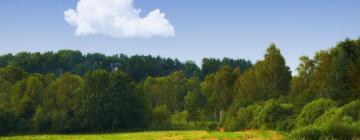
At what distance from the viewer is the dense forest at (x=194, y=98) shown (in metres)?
63.0

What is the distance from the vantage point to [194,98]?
110 meters

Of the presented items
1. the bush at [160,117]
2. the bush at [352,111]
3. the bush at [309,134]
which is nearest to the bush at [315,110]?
the bush at [352,111]

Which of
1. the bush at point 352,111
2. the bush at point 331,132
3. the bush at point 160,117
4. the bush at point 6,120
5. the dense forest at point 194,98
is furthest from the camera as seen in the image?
the bush at point 160,117

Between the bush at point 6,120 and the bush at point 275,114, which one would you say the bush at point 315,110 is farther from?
the bush at point 6,120

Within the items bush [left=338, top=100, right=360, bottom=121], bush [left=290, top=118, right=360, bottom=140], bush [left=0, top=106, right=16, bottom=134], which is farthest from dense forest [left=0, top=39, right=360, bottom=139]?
bush [left=290, top=118, right=360, bottom=140]

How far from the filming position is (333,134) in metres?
36.0

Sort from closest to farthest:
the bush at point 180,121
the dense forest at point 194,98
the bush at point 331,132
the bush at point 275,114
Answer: the bush at point 331,132
the dense forest at point 194,98
the bush at point 275,114
the bush at point 180,121

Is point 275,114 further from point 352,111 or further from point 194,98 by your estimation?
point 194,98

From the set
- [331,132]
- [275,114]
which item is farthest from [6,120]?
[331,132]

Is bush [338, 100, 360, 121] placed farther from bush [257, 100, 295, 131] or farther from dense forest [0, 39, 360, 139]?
bush [257, 100, 295, 131]

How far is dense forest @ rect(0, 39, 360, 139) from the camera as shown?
207 feet

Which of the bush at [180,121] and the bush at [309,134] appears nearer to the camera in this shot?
the bush at [309,134]

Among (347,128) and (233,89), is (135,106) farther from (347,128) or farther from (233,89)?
(347,128)

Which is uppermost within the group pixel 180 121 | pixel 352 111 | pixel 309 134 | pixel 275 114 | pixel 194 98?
pixel 194 98
